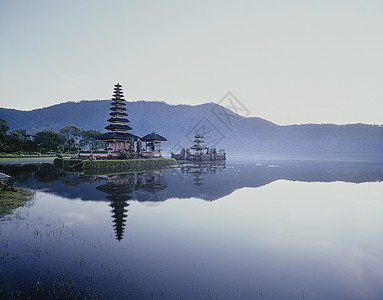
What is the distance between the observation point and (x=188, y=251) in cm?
865

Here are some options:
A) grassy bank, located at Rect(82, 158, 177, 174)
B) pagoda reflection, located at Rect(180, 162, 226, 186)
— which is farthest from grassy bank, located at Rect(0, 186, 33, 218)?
grassy bank, located at Rect(82, 158, 177, 174)

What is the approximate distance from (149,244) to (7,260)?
15.0 ft

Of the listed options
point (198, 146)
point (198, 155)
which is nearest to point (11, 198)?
point (198, 155)

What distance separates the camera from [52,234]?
973 cm

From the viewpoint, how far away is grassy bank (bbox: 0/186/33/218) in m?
12.8

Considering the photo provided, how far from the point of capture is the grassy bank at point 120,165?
33862 mm

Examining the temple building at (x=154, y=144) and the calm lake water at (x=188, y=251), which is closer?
the calm lake water at (x=188, y=251)

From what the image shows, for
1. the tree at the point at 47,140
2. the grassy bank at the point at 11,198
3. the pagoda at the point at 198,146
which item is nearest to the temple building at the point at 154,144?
the pagoda at the point at 198,146

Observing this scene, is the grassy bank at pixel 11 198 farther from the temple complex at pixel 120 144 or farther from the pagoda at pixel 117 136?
the pagoda at pixel 117 136

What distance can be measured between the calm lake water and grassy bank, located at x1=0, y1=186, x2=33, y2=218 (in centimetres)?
71

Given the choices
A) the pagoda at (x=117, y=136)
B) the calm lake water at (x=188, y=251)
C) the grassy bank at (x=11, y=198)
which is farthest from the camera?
the pagoda at (x=117, y=136)

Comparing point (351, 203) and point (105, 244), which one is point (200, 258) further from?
point (351, 203)

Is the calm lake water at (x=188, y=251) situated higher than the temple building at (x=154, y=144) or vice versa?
the temple building at (x=154, y=144)

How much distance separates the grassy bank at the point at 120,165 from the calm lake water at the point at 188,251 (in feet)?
59.7
